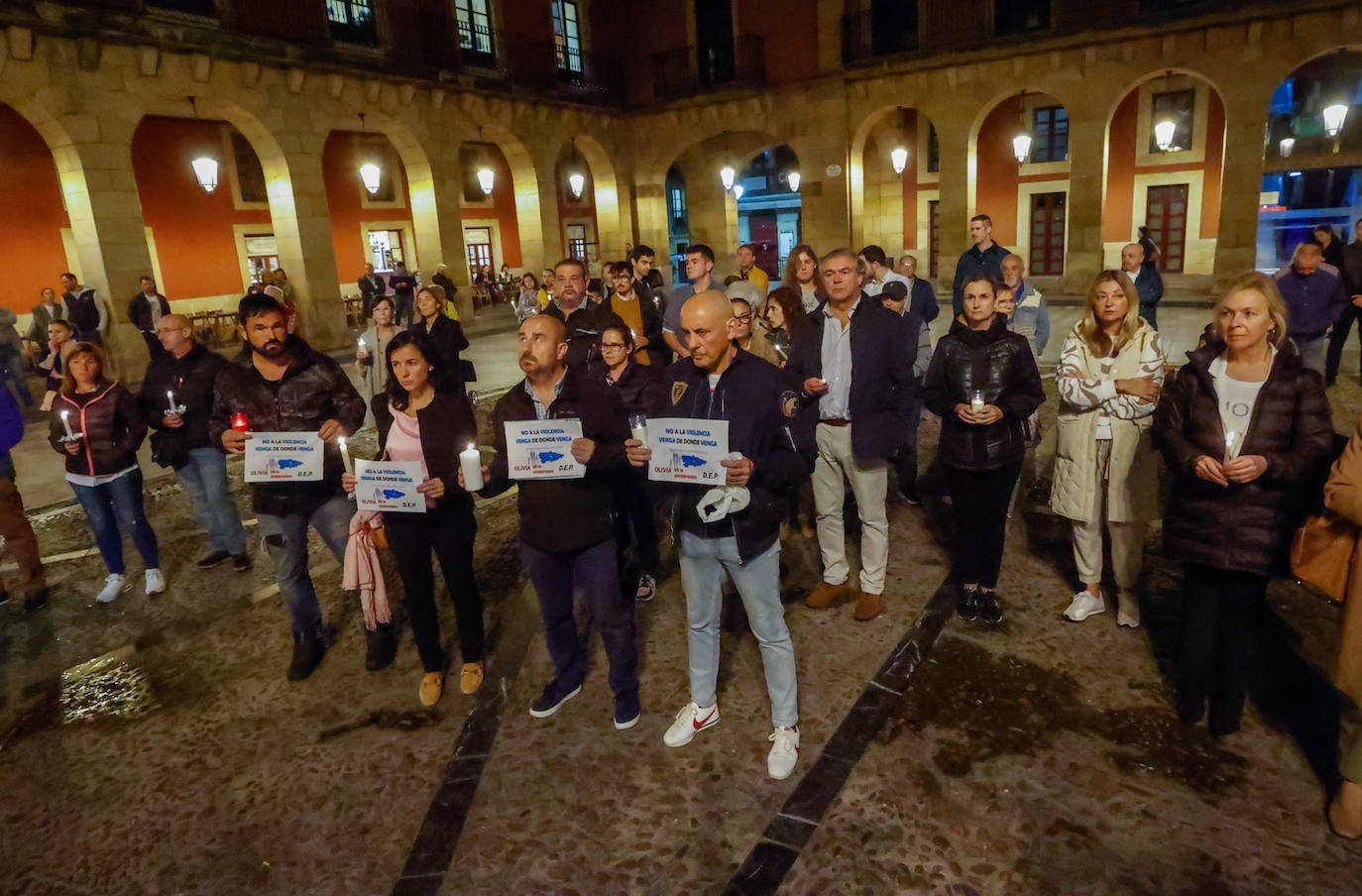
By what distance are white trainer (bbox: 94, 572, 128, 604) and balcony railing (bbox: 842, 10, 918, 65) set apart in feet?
62.1

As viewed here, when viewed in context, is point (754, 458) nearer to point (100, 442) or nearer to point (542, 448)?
point (542, 448)

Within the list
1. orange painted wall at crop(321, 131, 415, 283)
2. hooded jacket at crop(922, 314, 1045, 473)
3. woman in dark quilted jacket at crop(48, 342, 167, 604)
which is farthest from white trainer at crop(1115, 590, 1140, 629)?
orange painted wall at crop(321, 131, 415, 283)

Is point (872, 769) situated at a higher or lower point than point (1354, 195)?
lower

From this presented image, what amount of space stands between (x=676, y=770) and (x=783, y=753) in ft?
1.42

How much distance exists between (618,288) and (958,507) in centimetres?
342

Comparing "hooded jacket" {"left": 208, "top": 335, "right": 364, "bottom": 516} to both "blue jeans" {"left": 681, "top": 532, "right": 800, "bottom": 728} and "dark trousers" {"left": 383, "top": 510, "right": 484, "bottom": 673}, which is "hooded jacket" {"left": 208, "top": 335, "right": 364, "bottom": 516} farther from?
"blue jeans" {"left": 681, "top": 532, "right": 800, "bottom": 728}

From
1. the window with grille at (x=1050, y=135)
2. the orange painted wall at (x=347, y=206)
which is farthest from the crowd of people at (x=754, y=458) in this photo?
the window with grille at (x=1050, y=135)

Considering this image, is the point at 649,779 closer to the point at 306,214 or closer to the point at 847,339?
the point at 847,339

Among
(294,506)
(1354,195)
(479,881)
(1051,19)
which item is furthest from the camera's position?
(1354,195)

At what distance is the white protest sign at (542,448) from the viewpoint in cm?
327

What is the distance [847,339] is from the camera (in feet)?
14.0

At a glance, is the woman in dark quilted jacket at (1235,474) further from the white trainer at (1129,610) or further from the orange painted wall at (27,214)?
the orange painted wall at (27,214)

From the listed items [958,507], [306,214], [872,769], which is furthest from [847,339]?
[306,214]

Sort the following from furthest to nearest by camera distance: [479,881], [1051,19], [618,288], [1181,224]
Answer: [1181,224]
[1051,19]
[618,288]
[479,881]
